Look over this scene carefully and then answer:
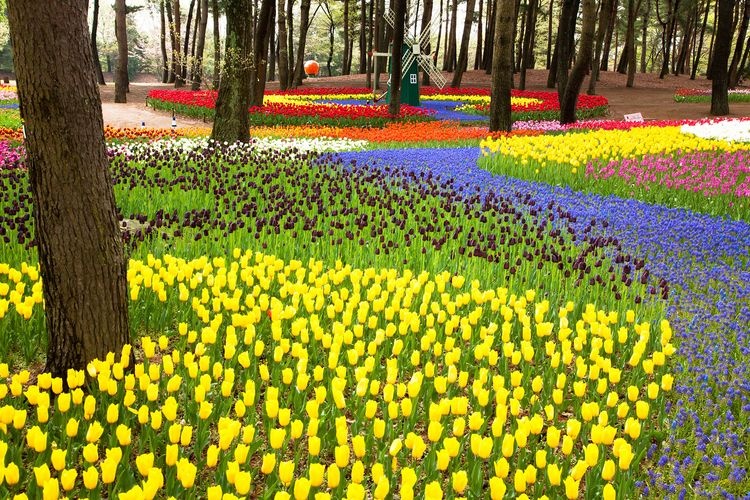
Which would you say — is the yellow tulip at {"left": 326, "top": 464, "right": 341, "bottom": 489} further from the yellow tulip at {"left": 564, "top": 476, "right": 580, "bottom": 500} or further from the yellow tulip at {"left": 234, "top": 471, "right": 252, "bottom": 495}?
the yellow tulip at {"left": 564, "top": 476, "right": 580, "bottom": 500}

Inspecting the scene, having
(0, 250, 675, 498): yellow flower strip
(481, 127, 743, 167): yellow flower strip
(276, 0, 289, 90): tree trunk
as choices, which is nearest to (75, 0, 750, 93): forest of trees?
(276, 0, 289, 90): tree trunk

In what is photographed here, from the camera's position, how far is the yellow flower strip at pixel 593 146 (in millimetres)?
12594

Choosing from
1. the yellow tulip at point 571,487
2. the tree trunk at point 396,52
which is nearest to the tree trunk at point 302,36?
the tree trunk at point 396,52

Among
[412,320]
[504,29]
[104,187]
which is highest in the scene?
[504,29]

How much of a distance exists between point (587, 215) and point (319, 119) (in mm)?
15257

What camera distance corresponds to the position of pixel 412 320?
4.57 meters

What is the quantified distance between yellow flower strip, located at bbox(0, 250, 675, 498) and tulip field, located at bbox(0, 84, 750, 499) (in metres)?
0.02

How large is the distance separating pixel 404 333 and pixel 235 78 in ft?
36.0

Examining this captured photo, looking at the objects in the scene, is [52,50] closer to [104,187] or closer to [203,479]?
[104,187]

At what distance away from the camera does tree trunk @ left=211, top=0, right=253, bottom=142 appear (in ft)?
45.8

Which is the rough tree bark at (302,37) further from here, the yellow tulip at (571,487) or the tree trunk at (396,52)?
the yellow tulip at (571,487)

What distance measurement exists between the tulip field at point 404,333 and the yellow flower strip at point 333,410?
2 centimetres

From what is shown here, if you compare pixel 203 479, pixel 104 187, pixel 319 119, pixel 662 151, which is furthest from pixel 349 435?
pixel 319 119

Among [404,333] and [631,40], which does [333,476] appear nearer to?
[404,333]
